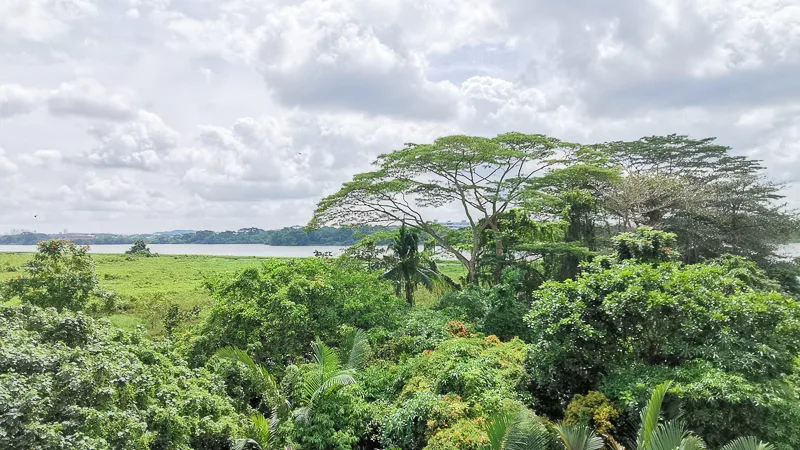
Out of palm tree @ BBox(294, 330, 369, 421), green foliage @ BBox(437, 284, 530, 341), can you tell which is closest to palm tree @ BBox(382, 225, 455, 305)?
green foliage @ BBox(437, 284, 530, 341)

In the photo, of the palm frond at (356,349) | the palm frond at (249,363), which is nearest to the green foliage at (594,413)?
the palm frond at (356,349)

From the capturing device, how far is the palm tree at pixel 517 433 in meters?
6.54

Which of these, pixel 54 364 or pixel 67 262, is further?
pixel 67 262

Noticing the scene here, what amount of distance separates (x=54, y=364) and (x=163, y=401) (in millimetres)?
1785

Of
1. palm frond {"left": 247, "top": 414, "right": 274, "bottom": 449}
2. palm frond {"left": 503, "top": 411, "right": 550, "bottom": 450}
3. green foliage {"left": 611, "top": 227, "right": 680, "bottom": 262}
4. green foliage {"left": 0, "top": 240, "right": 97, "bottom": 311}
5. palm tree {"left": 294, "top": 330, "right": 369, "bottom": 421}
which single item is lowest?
palm frond {"left": 247, "top": 414, "right": 274, "bottom": 449}

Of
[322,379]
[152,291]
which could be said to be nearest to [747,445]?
[322,379]

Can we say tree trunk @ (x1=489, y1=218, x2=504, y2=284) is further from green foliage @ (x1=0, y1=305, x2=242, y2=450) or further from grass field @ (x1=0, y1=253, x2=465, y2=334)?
green foliage @ (x1=0, y1=305, x2=242, y2=450)

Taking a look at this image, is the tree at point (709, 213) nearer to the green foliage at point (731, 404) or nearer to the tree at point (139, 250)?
the green foliage at point (731, 404)

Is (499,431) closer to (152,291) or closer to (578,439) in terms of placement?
(578,439)

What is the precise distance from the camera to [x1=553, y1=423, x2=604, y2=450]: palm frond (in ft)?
22.4

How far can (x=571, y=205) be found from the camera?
70.9 feet

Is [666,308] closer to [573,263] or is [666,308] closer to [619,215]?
[573,263]

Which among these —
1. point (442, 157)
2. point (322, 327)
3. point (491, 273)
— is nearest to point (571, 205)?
point (491, 273)

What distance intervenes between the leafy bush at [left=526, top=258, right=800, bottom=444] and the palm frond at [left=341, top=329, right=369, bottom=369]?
4.41 metres
